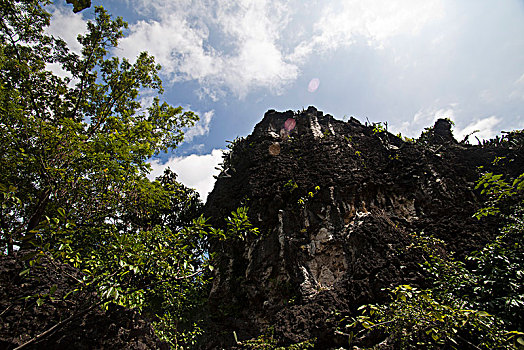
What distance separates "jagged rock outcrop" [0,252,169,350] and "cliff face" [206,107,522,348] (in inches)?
98.8

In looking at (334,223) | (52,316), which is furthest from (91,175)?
(334,223)

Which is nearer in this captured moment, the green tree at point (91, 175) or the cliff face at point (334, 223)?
the green tree at point (91, 175)

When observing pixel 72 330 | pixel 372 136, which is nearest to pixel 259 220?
pixel 72 330

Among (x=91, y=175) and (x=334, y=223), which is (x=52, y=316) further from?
(x=334, y=223)

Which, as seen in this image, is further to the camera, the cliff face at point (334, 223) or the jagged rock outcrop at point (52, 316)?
the cliff face at point (334, 223)

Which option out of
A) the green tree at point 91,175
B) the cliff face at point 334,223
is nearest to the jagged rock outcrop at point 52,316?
the green tree at point 91,175

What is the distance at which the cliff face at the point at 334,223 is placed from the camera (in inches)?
230

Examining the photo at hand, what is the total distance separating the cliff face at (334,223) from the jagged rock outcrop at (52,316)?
2510 millimetres

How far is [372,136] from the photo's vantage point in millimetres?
11102

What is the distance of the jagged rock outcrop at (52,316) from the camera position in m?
3.00

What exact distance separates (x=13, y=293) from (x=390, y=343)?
6039mm

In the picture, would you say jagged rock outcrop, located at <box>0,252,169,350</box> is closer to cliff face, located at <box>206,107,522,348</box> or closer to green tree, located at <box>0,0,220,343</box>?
green tree, located at <box>0,0,220,343</box>

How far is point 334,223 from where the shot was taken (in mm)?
7789

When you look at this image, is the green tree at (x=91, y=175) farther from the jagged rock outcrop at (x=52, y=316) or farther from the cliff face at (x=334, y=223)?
the cliff face at (x=334, y=223)
